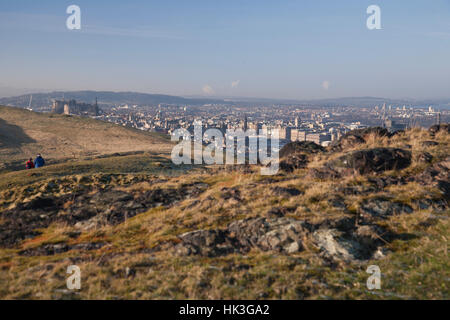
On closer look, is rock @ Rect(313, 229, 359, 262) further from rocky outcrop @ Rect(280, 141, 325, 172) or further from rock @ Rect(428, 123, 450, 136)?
rock @ Rect(428, 123, 450, 136)

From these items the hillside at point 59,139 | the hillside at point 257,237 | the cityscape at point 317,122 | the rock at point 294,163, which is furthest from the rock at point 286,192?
the hillside at point 59,139

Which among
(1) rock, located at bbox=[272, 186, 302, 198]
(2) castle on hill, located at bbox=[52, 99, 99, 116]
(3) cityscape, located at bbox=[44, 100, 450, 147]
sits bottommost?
(1) rock, located at bbox=[272, 186, 302, 198]

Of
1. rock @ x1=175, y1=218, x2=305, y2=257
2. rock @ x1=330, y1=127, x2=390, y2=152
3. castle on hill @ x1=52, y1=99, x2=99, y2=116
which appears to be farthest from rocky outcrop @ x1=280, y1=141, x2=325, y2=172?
castle on hill @ x1=52, y1=99, x2=99, y2=116

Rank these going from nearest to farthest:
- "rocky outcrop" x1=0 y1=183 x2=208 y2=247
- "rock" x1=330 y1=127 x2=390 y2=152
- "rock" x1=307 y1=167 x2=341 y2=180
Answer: "rocky outcrop" x1=0 y1=183 x2=208 y2=247 < "rock" x1=307 y1=167 x2=341 y2=180 < "rock" x1=330 y1=127 x2=390 y2=152

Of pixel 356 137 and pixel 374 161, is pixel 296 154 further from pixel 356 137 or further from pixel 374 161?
pixel 374 161

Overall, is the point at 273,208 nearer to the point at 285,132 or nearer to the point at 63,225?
the point at 63,225

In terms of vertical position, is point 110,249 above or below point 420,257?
below
